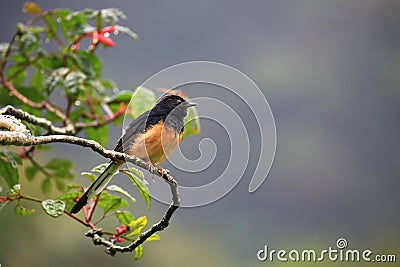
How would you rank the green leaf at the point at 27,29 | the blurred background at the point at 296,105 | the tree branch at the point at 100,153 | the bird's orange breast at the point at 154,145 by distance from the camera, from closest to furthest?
the tree branch at the point at 100,153 < the bird's orange breast at the point at 154,145 < the green leaf at the point at 27,29 < the blurred background at the point at 296,105

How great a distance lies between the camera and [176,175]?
42.8 inches

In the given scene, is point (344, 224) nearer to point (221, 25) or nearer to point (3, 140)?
point (221, 25)

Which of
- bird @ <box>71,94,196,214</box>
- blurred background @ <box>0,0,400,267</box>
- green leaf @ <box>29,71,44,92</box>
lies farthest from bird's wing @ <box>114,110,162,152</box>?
blurred background @ <box>0,0,400,267</box>

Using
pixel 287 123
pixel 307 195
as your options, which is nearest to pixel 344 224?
pixel 307 195

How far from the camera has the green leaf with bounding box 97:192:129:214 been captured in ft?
3.45

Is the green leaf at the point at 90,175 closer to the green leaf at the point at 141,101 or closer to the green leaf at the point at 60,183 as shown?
the green leaf at the point at 141,101

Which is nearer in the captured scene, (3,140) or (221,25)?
(3,140)

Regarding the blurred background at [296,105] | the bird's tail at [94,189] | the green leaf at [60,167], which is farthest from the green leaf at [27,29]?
the blurred background at [296,105]

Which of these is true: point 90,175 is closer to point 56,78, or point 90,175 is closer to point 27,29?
point 56,78

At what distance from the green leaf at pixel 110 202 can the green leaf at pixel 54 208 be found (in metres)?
0.10

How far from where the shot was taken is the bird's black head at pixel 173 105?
1267 mm

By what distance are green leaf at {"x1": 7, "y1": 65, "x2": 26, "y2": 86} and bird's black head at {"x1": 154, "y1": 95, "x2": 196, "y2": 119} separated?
15.6 inches

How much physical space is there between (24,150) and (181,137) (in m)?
0.39

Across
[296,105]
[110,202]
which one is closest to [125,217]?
[110,202]
